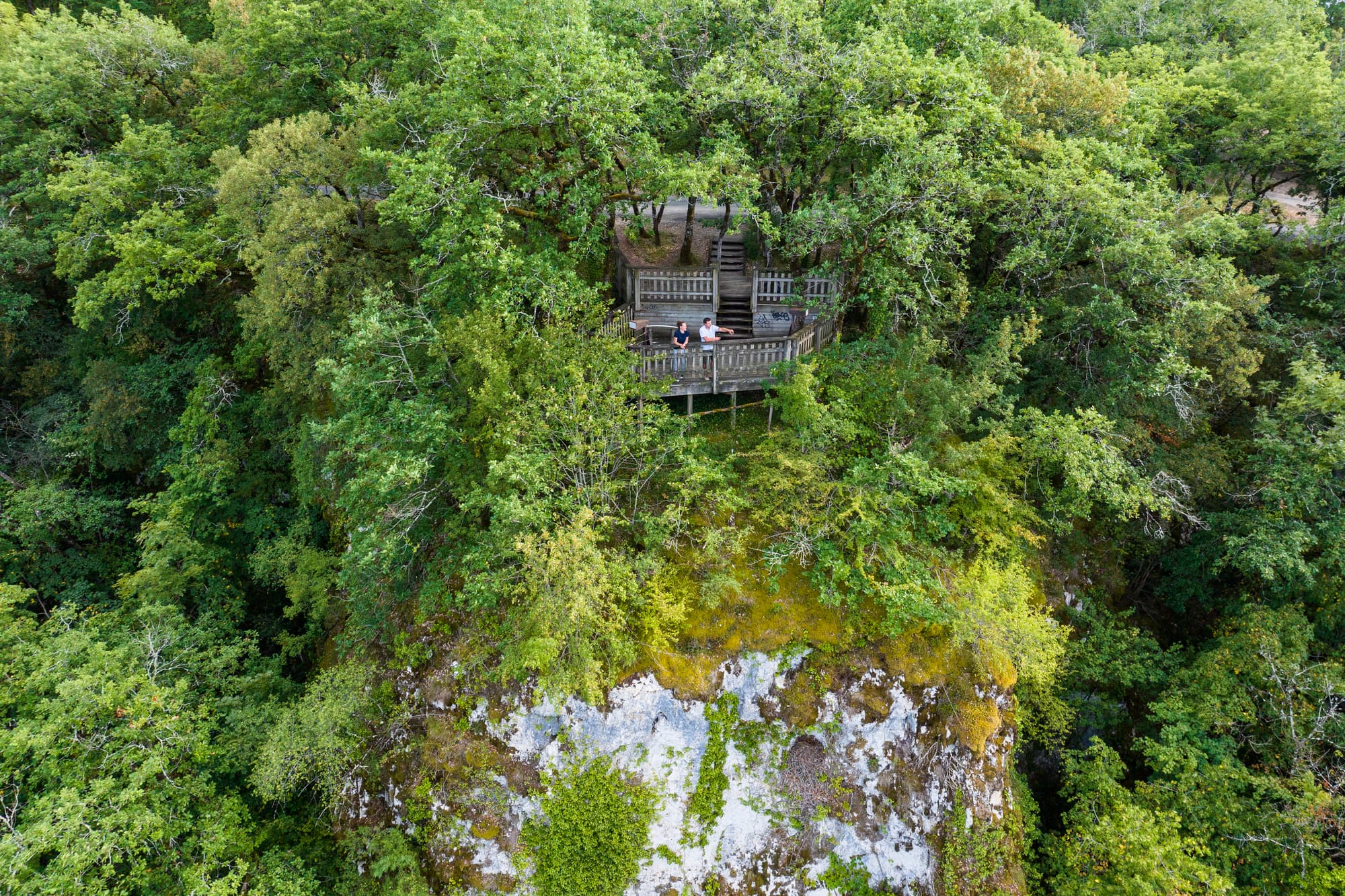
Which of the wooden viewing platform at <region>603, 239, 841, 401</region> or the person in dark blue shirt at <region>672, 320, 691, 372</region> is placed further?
the wooden viewing platform at <region>603, 239, 841, 401</region>

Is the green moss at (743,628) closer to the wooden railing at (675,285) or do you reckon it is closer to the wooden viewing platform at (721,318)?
the wooden viewing platform at (721,318)

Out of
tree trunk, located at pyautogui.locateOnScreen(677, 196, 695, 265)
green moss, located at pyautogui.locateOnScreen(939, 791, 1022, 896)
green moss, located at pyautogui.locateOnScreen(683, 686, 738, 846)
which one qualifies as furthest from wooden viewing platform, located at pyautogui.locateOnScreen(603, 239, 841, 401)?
green moss, located at pyautogui.locateOnScreen(939, 791, 1022, 896)

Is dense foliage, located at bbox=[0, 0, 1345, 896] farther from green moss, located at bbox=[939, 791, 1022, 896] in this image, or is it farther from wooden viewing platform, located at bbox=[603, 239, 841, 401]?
wooden viewing platform, located at bbox=[603, 239, 841, 401]

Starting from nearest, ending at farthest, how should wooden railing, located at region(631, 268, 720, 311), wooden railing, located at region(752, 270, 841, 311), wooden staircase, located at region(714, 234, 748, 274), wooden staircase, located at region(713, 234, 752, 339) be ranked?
wooden railing, located at region(752, 270, 841, 311), wooden railing, located at region(631, 268, 720, 311), wooden staircase, located at region(713, 234, 752, 339), wooden staircase, located at region(714, 234, 748, 274)

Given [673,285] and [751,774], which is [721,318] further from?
[751,774]

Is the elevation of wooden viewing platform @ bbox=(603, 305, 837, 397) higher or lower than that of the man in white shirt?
lower

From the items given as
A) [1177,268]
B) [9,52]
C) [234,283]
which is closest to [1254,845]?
[1177,268]

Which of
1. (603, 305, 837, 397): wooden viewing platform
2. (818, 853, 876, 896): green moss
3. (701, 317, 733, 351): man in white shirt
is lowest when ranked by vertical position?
(818, 853, 876, 896): green moss
